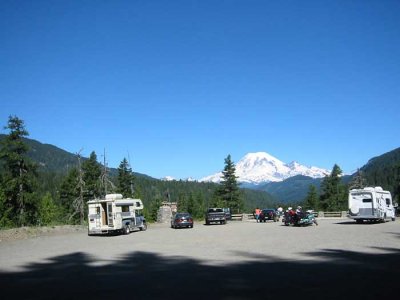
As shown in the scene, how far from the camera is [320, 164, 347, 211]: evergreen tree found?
8681cm

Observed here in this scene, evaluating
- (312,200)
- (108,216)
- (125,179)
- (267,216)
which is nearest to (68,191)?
(125,179)

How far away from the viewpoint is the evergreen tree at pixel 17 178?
45.8 m

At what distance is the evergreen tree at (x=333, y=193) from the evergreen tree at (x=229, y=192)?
69.9 feet

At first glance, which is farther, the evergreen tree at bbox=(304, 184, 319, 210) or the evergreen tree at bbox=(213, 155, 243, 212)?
the evergreen tree at bbox=(304, 184, 319, 210)

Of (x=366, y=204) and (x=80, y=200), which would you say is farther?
(x=80, y=200)

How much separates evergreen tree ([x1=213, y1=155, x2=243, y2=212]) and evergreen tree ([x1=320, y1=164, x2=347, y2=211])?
21.3 m

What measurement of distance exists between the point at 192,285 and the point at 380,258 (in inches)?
294

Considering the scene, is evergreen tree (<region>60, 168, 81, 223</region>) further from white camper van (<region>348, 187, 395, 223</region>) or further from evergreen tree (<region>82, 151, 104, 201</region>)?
white camper van (<region>348, 187, 395, 223</region>)

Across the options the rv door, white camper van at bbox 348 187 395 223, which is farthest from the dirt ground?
white camper van at bbox 348 187 395 223

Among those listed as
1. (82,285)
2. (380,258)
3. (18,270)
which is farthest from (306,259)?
(18,270)

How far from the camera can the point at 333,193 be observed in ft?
289

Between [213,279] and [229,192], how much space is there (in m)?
67.2

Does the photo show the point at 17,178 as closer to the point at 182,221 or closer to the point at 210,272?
the point at 182,221

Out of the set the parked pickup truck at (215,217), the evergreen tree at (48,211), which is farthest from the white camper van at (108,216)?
the evergreen tree at (48,211)
